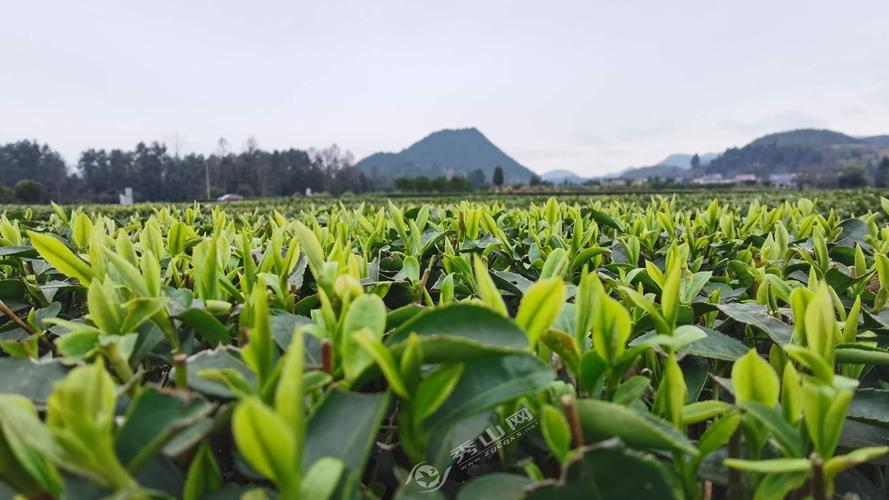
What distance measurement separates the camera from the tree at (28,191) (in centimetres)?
4736

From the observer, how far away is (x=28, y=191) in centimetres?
4794

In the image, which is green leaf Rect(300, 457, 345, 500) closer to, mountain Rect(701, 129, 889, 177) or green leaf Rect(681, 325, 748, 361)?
green leaf Rect(681, 325, 748, 361)

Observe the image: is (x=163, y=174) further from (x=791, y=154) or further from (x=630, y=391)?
(x=791, y=154)

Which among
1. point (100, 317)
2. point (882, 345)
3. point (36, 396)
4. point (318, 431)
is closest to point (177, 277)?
point (100, 317)

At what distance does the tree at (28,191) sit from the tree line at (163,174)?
2346 centimetres

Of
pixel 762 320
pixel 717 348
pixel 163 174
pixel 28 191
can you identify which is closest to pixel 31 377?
pixel 717 348

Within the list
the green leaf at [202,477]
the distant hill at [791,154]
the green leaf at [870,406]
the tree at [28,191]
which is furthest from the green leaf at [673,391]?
the distant hill at [791,154]

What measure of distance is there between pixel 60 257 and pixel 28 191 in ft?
197

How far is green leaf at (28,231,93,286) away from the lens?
999 mm

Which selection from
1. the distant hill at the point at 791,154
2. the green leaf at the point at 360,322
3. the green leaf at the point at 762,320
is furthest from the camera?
the distant hill at the point at 791,154

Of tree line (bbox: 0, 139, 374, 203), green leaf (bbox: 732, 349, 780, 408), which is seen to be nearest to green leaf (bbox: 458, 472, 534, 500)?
green leaf (bbox: 732, 349, 780, 408)

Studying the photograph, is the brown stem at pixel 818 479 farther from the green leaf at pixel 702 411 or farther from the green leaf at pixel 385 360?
the green leaf at pixel 385 360

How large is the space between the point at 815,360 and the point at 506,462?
1.49 ft

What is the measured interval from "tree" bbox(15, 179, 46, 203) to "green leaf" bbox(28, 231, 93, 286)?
194 feet
